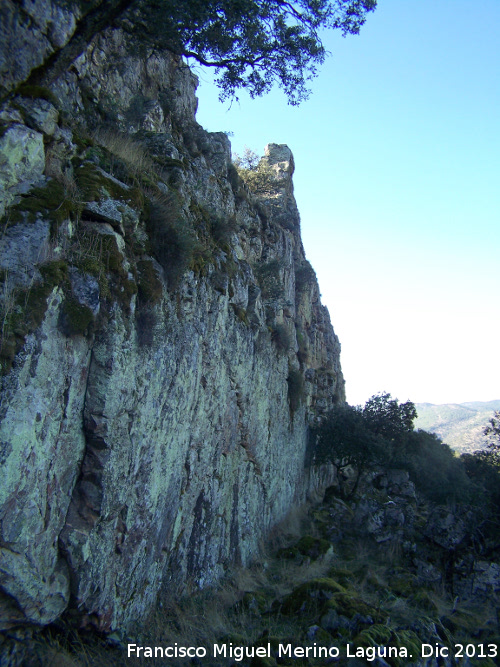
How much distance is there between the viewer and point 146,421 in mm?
7168

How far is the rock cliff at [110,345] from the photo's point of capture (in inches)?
202

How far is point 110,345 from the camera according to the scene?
625 centimetres

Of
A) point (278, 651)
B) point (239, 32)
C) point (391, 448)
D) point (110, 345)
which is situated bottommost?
point (278, 651)

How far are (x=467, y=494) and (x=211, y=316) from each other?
508 inches

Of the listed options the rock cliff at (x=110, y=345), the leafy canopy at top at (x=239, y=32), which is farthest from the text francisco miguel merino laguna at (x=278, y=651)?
the leafy canopy at top at (x=239, y=32)

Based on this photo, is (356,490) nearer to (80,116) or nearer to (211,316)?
(211,316)

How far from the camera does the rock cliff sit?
5.14 metres

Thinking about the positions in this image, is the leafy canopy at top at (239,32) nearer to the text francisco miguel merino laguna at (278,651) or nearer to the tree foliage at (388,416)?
the text francisco miguel merino laguna at (278,651)

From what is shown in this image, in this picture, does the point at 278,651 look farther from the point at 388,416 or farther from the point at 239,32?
the point at 388,416

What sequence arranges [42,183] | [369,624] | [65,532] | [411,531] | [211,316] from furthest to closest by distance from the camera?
[411,531] → [211,316] → [369,624] → [42,183] → [65,532]

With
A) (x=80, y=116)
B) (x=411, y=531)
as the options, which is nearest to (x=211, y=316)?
(x=80, y=116)

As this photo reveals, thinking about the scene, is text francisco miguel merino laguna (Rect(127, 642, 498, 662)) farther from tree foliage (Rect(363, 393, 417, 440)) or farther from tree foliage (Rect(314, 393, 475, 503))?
tree foliage (Rect(363, 393, 417, 440))

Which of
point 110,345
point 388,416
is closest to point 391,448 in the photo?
point 388,416

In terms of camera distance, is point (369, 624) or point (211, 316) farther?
point (211, 316)
